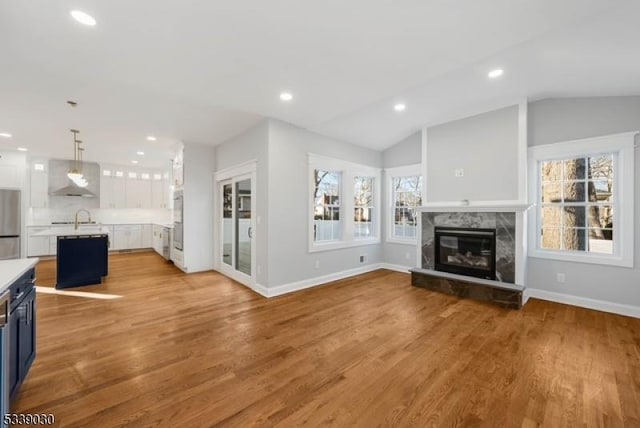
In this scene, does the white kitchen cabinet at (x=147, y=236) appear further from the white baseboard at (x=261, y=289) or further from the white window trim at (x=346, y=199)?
the white window trim at (x=346, y=199)

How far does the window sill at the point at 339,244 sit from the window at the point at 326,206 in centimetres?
15

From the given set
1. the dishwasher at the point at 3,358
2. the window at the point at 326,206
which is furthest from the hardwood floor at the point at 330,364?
the window at the point at 326,206

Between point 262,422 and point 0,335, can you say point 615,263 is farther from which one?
point 0,335

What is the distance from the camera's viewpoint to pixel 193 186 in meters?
5.65

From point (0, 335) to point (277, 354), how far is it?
181cm

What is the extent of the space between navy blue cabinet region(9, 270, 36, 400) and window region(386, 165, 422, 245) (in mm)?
5543

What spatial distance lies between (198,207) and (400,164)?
15.0 ft

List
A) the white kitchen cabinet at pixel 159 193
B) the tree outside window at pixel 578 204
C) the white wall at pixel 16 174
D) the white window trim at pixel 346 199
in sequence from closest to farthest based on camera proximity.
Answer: the tree outside window at pixel 578 204 < the white window trim at pixel 346 199 < the white wall at pixel 16 174 < the white kitchen cabinet at pixel 159 193

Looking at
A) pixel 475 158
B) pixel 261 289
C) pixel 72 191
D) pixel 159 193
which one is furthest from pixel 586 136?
pixel 72 191

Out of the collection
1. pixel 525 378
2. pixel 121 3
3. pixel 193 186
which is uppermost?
pixel 121 3

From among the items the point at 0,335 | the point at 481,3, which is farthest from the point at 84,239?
the point at 481,3

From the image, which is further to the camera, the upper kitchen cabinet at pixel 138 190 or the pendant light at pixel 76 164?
the upper kitchen cabinet at pixel 138 190

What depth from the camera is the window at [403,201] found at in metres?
5.65

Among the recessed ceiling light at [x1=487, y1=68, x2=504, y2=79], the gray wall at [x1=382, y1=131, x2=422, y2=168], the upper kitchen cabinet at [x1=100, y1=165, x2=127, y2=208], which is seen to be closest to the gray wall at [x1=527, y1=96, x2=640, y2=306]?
the recessed ceiling light at [x1=487, y1=68, x2=504, y2=79]
